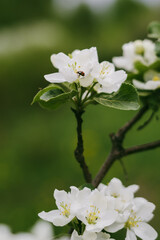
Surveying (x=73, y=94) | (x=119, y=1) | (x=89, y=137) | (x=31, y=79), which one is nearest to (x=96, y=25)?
(x=119, y=1)

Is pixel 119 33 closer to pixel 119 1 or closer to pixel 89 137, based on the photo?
pixel 119 1

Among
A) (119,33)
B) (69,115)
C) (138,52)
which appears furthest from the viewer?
(119,33)

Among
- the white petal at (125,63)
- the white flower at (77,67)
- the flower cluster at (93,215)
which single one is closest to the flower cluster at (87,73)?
the white flower at (77,67)

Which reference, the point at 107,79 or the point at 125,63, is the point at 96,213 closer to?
the point at 107,79

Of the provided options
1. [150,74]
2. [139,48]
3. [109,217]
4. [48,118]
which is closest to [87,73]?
[109,217]

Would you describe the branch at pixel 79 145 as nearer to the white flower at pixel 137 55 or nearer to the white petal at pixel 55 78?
the white petal at pixel 55 78

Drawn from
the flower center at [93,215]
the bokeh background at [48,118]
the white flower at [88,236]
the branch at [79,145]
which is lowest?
the bokeh background at [48,118]
